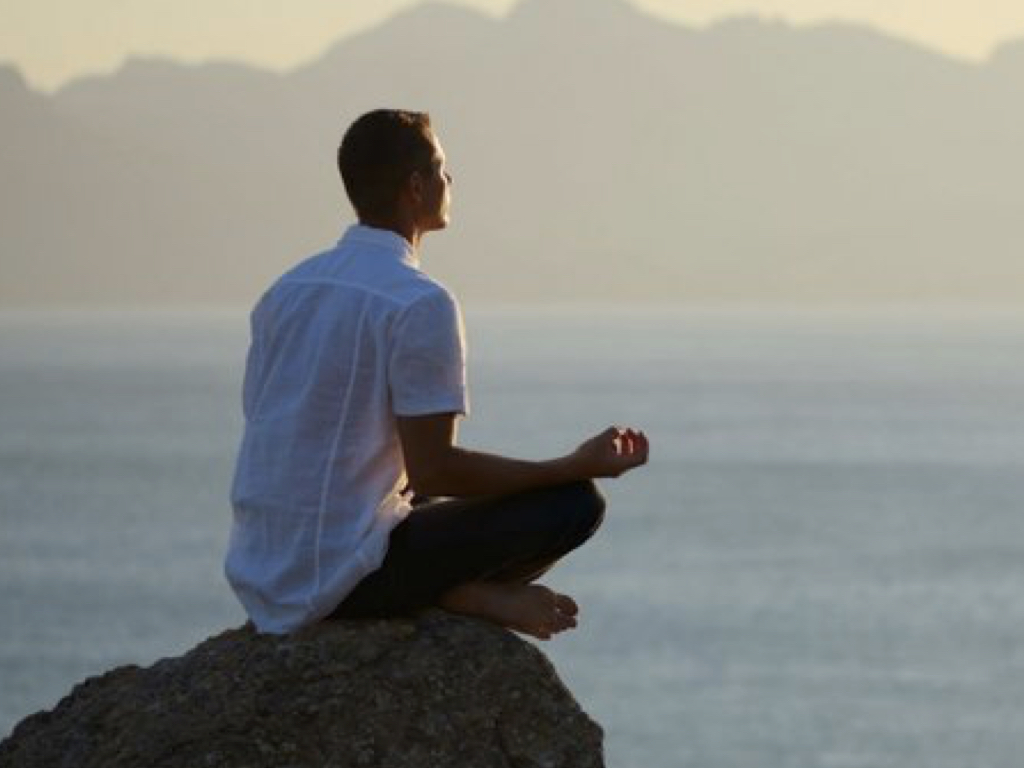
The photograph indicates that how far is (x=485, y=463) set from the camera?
807cm

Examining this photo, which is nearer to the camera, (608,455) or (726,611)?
(608,455)

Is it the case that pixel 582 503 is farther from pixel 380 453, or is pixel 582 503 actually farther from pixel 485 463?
pixel 380 453

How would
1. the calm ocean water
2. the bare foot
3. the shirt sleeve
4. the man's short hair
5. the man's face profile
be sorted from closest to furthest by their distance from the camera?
the shirt sleeve, the man's short hair, the man's face profile, the bare foot, the calm ocean water

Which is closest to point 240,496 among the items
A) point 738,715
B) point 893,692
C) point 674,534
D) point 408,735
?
point 408,735

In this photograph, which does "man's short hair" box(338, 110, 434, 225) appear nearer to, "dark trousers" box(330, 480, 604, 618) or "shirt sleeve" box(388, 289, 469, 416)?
"shirt sleeve" box(388, 289, 469, 416)

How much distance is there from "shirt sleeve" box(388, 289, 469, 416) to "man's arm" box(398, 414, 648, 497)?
0.05 m

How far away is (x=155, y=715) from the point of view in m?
8.33

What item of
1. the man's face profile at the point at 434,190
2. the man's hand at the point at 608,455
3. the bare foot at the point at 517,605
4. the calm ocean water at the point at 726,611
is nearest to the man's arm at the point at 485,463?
the man's hand at the point at 608,455

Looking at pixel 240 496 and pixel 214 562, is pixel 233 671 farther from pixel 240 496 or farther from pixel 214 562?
pixel 214 562

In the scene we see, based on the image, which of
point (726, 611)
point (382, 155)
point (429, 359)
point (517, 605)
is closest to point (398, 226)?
point (382, 155)

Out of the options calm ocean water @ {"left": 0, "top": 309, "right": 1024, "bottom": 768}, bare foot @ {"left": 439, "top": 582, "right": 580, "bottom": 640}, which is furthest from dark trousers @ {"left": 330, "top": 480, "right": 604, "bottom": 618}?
calm ocean water @ {"left": 0, "top": 309, "right": 1024, "bottom": 768}

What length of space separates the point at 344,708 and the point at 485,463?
31.3 inches

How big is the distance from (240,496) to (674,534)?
155691mm

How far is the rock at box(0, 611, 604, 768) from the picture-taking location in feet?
26.8
